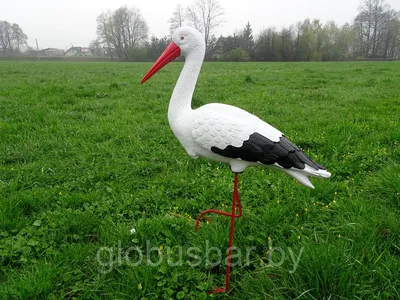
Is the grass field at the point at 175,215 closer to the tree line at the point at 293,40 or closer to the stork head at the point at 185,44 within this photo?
the stork head at the point at 185,44

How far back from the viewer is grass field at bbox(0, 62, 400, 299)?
185cm

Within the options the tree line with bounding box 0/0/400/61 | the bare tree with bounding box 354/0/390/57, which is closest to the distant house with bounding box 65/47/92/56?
the tree line with bounding box 0/0/400/61

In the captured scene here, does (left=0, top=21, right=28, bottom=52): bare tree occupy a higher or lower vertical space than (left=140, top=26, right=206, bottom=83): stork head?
higher

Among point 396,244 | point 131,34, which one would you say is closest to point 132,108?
point 396,244

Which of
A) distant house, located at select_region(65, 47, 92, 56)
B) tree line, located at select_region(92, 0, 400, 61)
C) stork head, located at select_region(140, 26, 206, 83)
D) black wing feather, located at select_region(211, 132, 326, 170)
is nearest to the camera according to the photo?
black wing feather, located at select_region(211, 132, 326, 170)

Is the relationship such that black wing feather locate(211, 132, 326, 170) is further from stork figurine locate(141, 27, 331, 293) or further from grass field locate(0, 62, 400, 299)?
grass field locate(0, 62, 400, 299)

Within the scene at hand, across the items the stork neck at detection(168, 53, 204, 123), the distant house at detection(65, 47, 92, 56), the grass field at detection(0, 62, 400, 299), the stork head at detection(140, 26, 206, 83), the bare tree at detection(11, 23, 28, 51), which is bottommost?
the grass field at detection(0, 62, 400, 299)

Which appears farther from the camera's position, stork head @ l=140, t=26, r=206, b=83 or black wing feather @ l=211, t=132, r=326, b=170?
stork head @ l=140, t=26, r=206, b=83

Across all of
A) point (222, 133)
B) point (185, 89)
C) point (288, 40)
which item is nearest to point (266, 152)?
point (222, 133)

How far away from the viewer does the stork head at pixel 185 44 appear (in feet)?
5.88

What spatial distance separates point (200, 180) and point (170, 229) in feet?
3.14

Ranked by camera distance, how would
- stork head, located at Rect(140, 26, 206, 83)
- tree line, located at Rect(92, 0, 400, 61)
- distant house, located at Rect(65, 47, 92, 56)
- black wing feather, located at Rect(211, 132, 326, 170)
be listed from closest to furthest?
black wing feather, located at Rect(211, 132, 326, 170), stork head, located at Rect(140, 26, 206, 83), tree line, located at Rect(92, 0, 400, 61), distant house, located at Rect(65, 47, 92, 56)

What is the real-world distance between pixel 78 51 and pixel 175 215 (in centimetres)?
7490

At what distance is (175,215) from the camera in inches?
106
